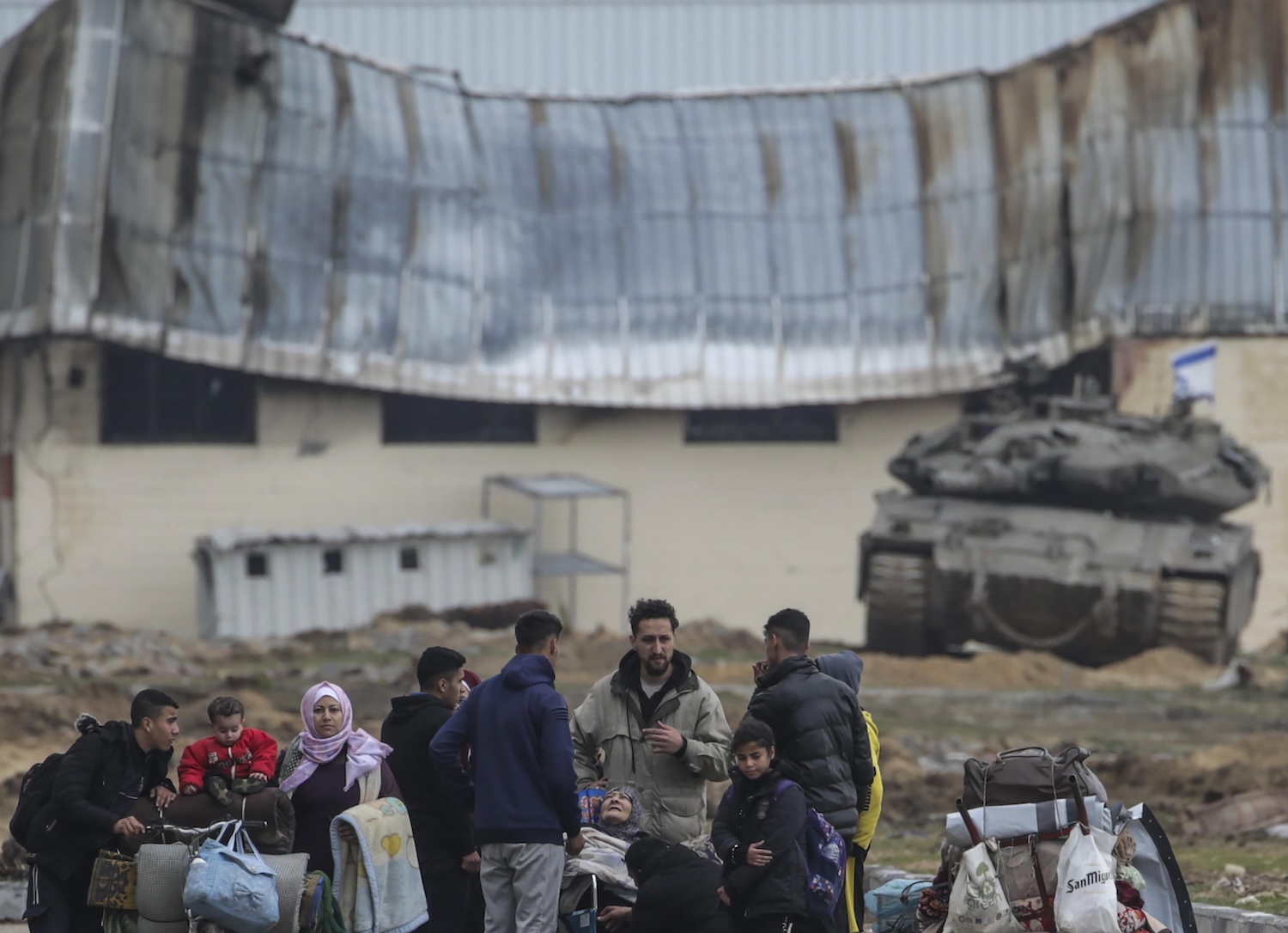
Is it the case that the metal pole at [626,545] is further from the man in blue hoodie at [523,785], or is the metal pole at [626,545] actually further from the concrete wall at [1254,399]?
the man in blue hoodie at [523,785]

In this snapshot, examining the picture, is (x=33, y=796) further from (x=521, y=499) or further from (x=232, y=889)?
(x=521, y=499)

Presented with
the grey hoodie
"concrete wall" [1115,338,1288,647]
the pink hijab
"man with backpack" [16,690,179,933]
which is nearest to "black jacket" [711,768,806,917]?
the grey hoodie

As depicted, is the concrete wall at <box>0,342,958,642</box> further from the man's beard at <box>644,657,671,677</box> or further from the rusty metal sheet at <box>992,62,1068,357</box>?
the man's beard at <box>644,657,671,677</box>

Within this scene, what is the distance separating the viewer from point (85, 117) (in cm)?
2328

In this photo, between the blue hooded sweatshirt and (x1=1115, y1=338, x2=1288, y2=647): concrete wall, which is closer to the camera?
the blue hooded sweatshirt

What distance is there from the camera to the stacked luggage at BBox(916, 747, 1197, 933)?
24.0 ft

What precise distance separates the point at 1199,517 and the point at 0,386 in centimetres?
1387

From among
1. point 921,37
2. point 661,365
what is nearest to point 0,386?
point 661,365

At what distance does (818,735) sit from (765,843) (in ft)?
1.82

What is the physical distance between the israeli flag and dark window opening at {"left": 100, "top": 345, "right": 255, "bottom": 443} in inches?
464

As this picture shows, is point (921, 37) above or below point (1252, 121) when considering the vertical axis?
above

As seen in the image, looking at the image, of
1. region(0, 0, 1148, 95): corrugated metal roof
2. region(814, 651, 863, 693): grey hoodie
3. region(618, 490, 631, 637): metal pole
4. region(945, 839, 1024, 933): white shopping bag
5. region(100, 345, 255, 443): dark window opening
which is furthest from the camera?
region(0, 0, 1148, 95): corrugated metal roof

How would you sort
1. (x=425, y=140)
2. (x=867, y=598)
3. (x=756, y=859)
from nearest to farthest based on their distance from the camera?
(x=756, y=859) < (x=867, y=598) < (x=425, y=140)

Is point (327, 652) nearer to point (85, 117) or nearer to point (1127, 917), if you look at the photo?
point (85, 117)
